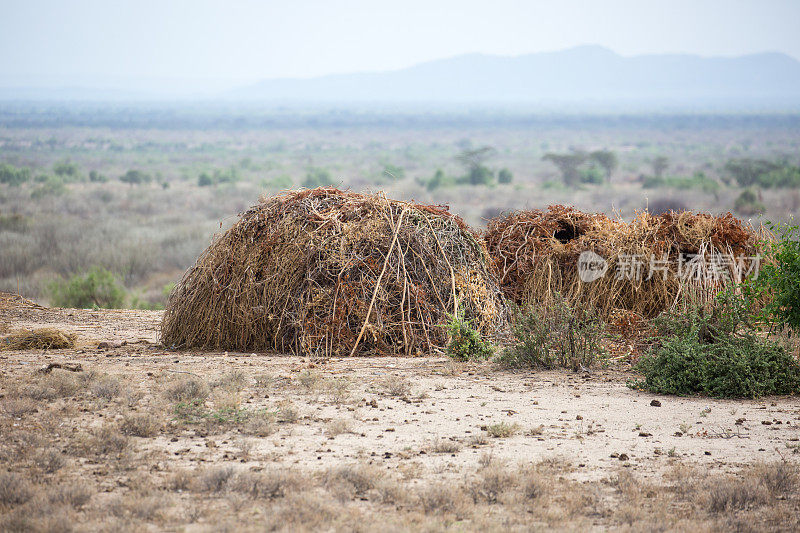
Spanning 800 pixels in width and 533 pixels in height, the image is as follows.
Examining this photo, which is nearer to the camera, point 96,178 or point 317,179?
point 96,178

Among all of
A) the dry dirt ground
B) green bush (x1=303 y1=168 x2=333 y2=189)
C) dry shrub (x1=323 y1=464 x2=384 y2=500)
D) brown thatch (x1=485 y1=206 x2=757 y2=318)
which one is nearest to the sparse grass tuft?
the dry dirt ground

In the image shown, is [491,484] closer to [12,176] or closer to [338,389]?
[338,389]

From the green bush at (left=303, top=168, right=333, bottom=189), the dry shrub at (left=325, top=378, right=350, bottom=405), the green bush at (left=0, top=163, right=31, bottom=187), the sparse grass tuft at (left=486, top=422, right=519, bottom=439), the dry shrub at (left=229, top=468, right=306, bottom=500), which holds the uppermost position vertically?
the dry shrub at (left=229, top=468, right=306, bottom=500)

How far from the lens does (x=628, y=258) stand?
31.0 ft

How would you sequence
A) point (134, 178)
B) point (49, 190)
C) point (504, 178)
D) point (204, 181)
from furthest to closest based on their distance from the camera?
1. point (504, 178)
2. point (134, 178)
3. point (204, 181)
4. point (49, 190)

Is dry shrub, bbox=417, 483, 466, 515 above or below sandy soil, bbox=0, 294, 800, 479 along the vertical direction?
above

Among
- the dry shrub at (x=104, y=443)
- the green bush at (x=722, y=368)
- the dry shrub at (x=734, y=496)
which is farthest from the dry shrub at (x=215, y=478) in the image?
the green bush at (x=722, y=368)

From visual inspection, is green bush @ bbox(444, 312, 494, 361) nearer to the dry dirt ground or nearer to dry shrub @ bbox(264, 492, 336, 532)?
the dry dirt ground

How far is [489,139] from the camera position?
9956 cm

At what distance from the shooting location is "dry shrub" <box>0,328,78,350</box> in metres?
8.42

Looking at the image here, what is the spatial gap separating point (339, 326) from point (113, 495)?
13.1 feet

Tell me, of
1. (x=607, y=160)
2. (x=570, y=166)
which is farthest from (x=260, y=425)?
(x=607, y=160)

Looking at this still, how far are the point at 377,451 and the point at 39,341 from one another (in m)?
4.82

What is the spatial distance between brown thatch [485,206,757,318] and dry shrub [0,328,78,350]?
4701 mm
